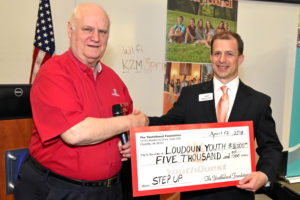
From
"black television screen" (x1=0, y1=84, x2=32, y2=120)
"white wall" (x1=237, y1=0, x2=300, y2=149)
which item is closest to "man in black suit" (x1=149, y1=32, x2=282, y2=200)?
"black television screen" (x1=0, y1=84, x2=32, y2=120)

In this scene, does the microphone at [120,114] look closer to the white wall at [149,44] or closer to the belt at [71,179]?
the belt at [71,179]

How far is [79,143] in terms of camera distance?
4.99 feet

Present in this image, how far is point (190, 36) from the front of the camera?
12.6ft

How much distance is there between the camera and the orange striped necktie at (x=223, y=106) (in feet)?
6.32

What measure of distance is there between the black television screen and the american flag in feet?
3.00

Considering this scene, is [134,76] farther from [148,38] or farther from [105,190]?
[105,190]

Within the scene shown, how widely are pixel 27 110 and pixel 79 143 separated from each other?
3.59ft

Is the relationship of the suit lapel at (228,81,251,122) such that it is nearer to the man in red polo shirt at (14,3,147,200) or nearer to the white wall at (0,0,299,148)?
the man in red polo shirt at (14,3,147,200)

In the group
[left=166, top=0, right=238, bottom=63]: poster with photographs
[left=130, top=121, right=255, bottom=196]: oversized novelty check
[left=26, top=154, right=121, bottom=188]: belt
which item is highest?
[left=166, top=0, right=238, bottom=63]: poster with photographs

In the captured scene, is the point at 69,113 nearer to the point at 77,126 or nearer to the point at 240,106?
the point at 77,126

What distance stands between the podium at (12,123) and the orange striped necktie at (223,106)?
1.74 m

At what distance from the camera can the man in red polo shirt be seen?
59.4 inches

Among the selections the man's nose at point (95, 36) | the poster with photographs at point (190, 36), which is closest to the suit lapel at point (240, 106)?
the man's nose at point (95, 36)

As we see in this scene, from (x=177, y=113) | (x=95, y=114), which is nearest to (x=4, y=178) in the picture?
(x=95, y=114)
